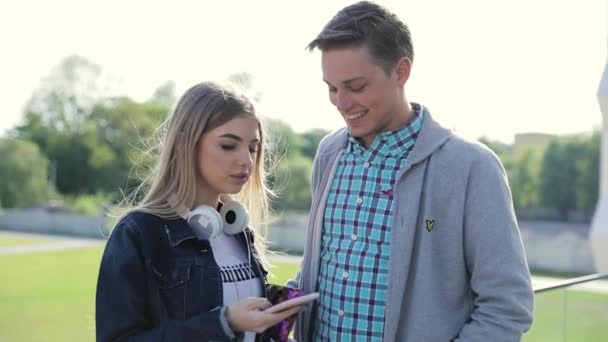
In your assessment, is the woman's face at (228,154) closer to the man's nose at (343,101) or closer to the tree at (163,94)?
the man's nose at (343,101)

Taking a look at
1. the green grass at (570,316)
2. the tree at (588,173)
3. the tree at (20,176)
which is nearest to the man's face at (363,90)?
the green grass at (570,316)

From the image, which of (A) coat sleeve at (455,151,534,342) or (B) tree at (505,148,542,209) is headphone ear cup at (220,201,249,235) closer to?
(A) coat sleeve at (455,151,534,342)

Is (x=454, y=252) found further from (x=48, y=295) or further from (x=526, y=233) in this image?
(x=526, y=233)

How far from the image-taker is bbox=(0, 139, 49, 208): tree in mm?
52375

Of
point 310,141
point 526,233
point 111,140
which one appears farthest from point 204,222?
point 310,141

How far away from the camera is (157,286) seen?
218cm

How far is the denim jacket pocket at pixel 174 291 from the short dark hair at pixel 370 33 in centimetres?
79

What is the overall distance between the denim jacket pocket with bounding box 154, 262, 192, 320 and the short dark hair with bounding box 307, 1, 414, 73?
0.79 meters

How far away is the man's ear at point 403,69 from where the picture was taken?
2.33m

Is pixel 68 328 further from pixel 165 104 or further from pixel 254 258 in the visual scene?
pixel 165 104

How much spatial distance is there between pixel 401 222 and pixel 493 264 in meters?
→ 0.29

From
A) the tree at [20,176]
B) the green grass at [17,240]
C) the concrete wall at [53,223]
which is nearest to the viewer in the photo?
the green grass at [17,240]

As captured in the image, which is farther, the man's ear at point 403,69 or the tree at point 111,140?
the tree at point 111,140

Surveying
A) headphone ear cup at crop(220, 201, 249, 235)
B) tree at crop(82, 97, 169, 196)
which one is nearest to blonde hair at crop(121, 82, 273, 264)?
headphone ear cup at crop(220, 201, 249, 235)
